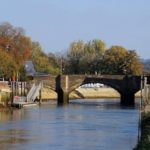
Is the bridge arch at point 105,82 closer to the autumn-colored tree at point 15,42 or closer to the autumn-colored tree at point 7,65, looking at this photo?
the autumn-colored tree at point 7,65

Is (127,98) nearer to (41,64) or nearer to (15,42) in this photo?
(15,42)

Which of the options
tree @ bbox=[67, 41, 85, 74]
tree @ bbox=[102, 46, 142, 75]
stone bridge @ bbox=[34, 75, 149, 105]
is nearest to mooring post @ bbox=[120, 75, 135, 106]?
stone bridge @ bbox=[34, 75, 149, 105]

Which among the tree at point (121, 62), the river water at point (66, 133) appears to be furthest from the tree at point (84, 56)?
the river water at point (66, 133)

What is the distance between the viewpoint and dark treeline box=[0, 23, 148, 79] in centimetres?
11354

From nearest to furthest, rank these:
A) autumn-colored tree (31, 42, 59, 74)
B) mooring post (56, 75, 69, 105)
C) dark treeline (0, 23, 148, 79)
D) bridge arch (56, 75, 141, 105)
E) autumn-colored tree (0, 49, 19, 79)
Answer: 1. autumn-colored tree (0, 49, 19, 79)
2. bridge arch (56, 75, 141, 105)
3. mooring post (56, 75, 69, 105)
4. dark treeline (0, 23, 148, 79)
5. autumn-colored tree (31, 42, 59, 74)

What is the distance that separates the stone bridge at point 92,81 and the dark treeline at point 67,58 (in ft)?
20.8

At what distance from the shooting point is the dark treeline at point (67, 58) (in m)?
114

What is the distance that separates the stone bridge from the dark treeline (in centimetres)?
634

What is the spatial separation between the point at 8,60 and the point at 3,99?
20408 mm

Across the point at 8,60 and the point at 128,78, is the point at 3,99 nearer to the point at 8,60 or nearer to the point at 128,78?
the point at 8,60

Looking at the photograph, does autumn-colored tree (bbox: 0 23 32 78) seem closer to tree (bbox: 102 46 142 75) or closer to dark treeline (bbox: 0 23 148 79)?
dark treeline (bbox: 0 23 148 79)

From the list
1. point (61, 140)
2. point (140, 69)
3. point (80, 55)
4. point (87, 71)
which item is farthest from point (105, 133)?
point (80, 55)

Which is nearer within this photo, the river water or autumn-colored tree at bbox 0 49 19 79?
the river water

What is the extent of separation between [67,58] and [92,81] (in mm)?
57290
